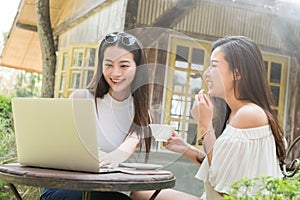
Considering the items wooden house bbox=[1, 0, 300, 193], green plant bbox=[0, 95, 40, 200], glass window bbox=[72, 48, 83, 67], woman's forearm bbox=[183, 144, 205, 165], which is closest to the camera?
woman's forearm bbox=[183, 144, 205, 165]

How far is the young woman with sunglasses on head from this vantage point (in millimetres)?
1702

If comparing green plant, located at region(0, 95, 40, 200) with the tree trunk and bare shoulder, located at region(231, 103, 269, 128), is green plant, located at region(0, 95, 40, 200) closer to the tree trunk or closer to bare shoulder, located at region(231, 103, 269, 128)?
the tree trunk

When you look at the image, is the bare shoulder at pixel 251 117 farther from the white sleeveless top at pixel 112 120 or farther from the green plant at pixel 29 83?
the green plant at pixel 29 83

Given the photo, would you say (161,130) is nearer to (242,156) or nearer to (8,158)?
(242,156)

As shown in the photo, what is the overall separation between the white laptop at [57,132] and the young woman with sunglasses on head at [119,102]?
0.18 metres

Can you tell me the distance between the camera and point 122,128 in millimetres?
1781

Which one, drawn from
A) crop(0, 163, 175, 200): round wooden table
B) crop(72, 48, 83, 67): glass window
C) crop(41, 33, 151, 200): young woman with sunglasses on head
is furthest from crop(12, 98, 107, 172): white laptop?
crop(72, 48, 83, 67): glass window

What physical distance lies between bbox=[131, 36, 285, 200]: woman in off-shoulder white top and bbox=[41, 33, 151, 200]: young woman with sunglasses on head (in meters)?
0.14

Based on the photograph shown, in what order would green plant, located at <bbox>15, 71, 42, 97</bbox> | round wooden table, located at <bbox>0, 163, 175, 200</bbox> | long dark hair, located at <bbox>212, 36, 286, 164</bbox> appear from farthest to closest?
green plant, located at <bbox>15, 71, 42, 97</bbox> → long dark hair, located at <bbox>212, 36, 286, 164</bbox> → round wooden table, located at <bbox>0, 163, 175, 200</bbox>

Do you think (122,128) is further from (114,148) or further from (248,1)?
(248,1)

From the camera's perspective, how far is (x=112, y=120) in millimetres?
1755

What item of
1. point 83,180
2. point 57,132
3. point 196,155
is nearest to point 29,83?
point 196,155

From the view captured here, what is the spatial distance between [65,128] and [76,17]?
5431 millimetres

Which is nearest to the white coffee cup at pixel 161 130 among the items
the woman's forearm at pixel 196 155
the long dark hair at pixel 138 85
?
the long dark hair at pixel 138 85
